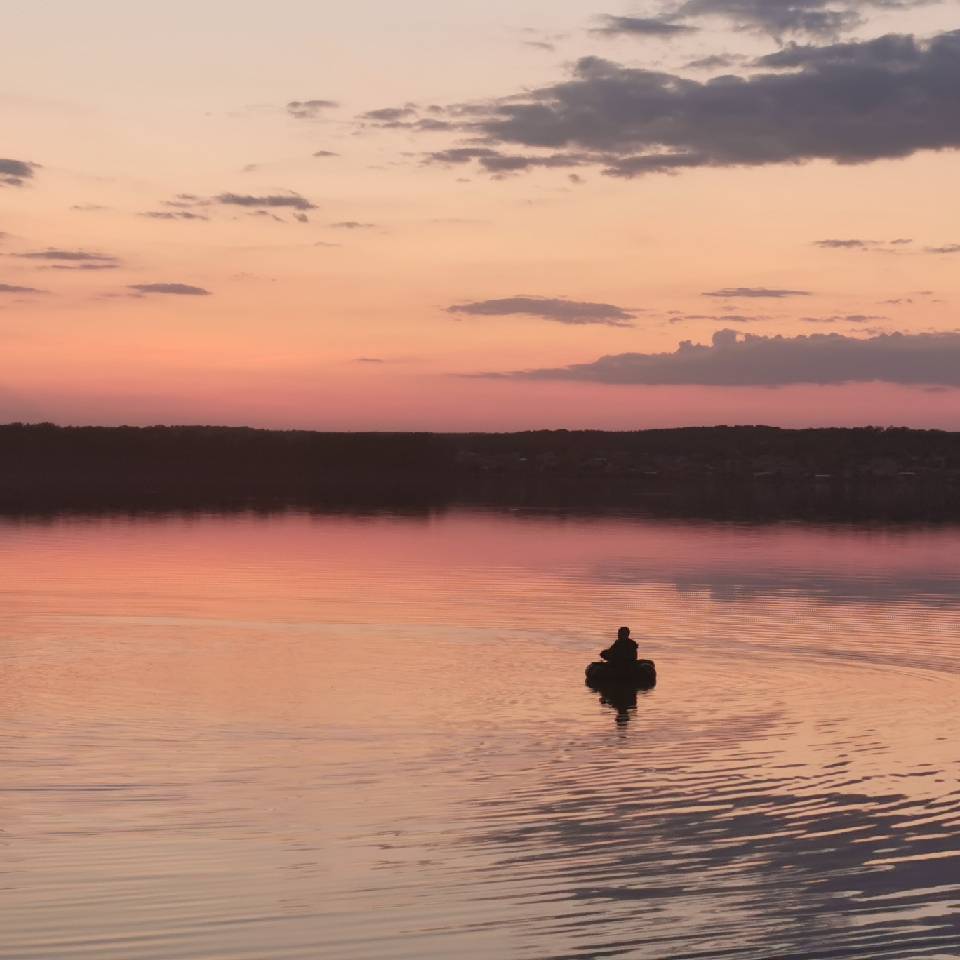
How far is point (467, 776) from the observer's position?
69.7 feet

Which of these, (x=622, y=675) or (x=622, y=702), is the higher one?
(x=622, y=675)

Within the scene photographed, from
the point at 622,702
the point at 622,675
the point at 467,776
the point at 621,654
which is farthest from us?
the point at 621,654

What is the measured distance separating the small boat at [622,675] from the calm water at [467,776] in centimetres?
40

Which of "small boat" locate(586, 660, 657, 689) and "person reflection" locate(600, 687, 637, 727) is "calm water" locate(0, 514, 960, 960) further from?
"small boat" locate(586, 660, 657, 689)

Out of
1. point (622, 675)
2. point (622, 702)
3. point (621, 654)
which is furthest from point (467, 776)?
Answer: point (621, 654)

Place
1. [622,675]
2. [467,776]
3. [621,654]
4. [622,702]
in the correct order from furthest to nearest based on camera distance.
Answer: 1. [621,654]
2. [622,675]
3. [622,702]
4. [467,776]

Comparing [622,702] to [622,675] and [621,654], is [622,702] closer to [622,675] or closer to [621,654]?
[622,675]

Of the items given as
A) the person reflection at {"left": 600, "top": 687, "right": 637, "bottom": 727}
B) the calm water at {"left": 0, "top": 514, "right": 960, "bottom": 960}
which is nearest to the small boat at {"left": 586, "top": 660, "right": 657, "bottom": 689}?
the person reflection at {"left": 600, "top": 687, "right": 637, "bottom": 727}

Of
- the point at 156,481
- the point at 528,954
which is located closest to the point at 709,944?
the point at 528,954

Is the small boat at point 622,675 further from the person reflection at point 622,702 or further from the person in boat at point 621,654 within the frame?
the person reflection at point 622,702

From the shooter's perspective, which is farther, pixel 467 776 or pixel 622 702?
pixel 622 702

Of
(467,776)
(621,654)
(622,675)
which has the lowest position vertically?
(467,776)

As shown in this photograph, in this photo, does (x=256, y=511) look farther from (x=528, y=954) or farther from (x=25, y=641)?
(x=528, y=954)

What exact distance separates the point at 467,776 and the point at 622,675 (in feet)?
28.3
